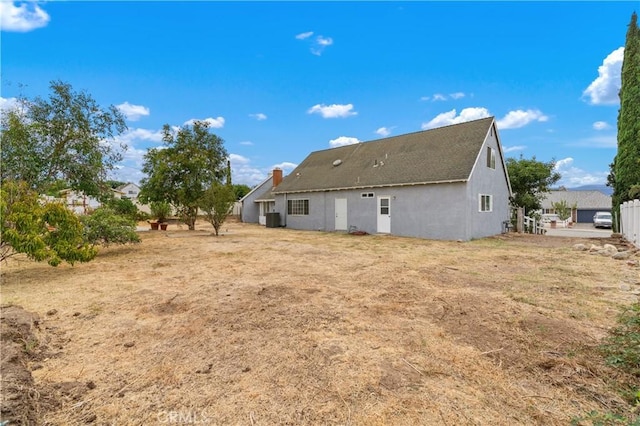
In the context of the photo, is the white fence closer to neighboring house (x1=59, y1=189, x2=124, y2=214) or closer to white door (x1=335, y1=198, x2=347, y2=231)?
white door (x1=335, y1=198, x2=347, y2=231)

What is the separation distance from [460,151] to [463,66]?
5586mm

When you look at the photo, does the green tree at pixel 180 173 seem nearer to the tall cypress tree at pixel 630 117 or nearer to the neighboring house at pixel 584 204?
the tall cypress tree at pixel 630 117

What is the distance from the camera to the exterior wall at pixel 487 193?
1441 centimetres

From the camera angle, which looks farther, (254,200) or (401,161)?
(254,200)

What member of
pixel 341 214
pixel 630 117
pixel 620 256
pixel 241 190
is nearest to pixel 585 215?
pixel 630 117

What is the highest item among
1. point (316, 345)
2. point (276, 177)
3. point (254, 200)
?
point (276, 177)

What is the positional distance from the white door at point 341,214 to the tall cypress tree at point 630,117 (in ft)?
51.5

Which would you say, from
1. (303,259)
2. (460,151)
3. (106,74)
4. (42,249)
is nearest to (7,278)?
(42,249)

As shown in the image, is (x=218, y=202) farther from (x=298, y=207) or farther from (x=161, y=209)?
(x=161, y=209)

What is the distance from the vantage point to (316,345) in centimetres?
360

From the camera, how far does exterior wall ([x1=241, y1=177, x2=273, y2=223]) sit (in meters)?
30.2

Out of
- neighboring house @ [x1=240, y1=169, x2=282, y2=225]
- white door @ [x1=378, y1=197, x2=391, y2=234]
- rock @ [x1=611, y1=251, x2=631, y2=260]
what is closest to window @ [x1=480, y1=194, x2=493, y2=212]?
white door @ [x1=378, y1=197, x2=391, y2=234]

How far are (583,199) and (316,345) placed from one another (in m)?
60.0

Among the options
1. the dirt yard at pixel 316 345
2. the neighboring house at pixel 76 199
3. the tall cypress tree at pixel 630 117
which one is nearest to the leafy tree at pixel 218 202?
the neighboring house at pixel 76 199
